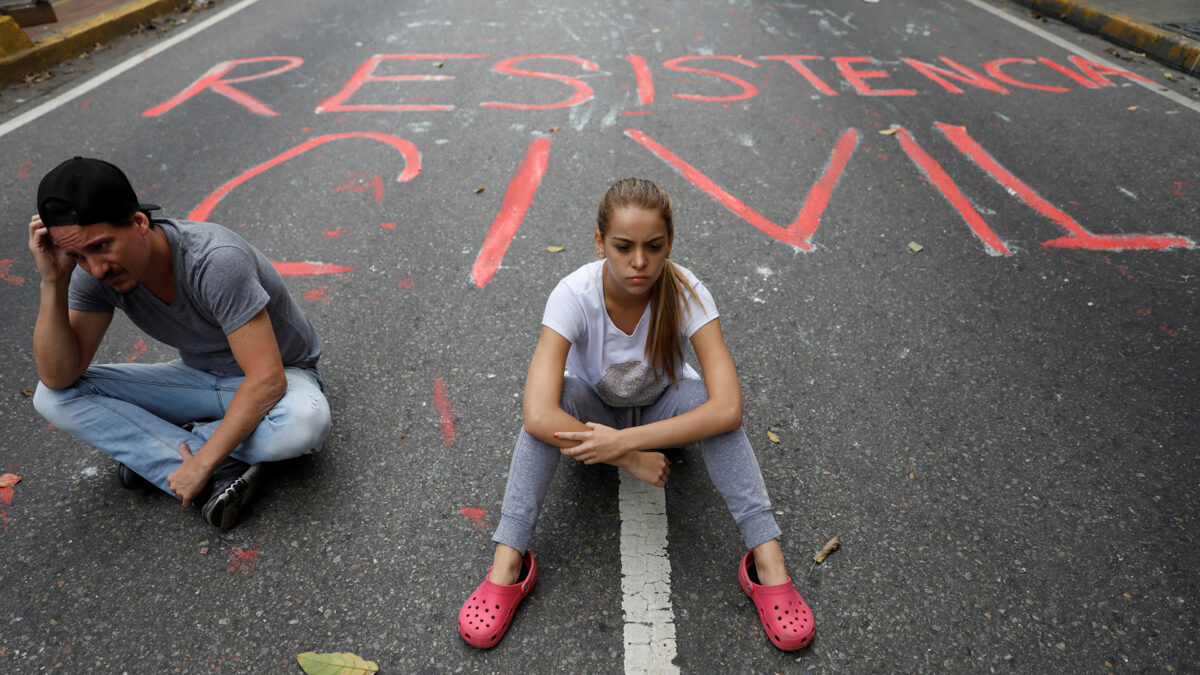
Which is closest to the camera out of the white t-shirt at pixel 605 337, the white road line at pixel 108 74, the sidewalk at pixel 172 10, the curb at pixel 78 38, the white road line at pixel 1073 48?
the white t-shirt at pixel 605 337

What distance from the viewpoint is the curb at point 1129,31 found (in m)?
6.23

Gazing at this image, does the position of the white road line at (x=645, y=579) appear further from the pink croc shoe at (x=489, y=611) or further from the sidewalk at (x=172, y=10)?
the sidewalk at (x=172, y=10)

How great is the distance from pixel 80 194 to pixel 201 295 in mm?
414

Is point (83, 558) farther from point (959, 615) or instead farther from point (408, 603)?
point (959, 615)

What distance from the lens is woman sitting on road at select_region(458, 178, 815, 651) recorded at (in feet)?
6.36

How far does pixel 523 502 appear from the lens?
6.65ft

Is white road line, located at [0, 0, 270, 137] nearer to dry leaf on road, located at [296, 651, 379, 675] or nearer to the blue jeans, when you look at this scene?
the blue jeans

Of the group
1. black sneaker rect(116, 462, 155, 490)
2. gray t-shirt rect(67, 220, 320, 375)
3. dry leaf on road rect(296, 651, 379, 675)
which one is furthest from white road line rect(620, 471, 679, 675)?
black sneaker rect(116, 462, 155, 490)

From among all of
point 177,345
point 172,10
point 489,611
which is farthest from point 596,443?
point 172,10

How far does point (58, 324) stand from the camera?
206 centimetres

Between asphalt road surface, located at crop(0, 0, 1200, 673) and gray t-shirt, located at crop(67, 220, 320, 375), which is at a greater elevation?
gray t-shirt, located at crop(67, 220, 320, 375)

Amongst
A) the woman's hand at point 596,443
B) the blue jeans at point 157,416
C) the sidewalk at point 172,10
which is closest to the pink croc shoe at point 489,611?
the woman's hand at point 596,443

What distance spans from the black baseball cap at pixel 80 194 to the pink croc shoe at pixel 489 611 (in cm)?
145

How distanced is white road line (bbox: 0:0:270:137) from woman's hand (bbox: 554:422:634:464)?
17.1 feet
